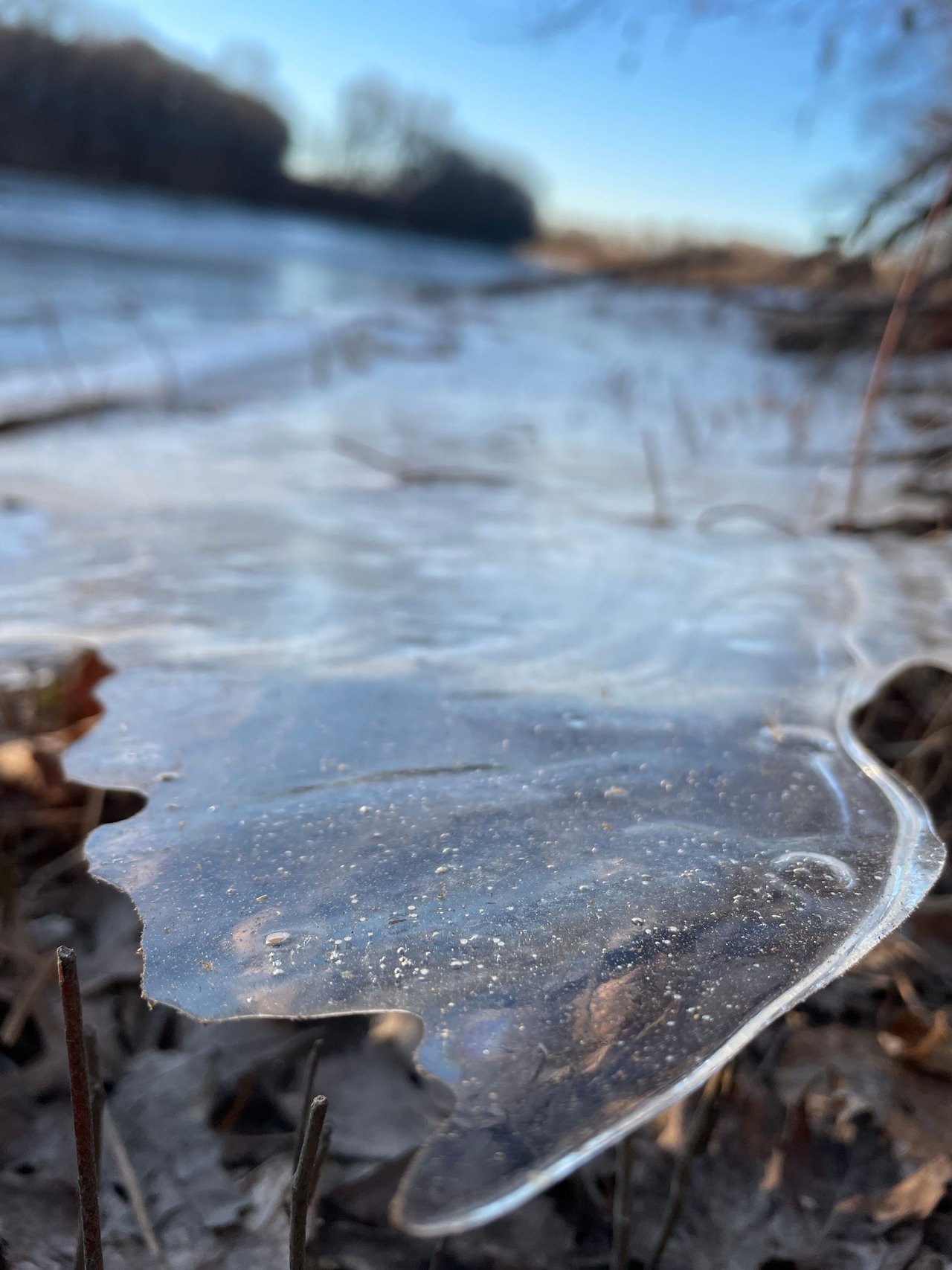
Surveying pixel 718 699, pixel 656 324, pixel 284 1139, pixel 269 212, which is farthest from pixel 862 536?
pixel 269 212

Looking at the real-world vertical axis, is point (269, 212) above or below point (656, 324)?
above

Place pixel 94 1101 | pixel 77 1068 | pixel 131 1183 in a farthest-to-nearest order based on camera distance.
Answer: pixel 131 1183
pixel 94 1101
pixel 77 1068

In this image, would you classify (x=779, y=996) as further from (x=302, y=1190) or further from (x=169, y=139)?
(x=169, y=139)

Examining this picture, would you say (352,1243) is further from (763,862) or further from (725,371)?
(725,371)

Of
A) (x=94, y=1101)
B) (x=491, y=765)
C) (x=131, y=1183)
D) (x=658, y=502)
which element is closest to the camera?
(x=94, y=1101)

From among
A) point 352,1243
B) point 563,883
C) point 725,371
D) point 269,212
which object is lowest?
point 352,1243

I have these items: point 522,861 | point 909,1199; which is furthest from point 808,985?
point 909,1199
